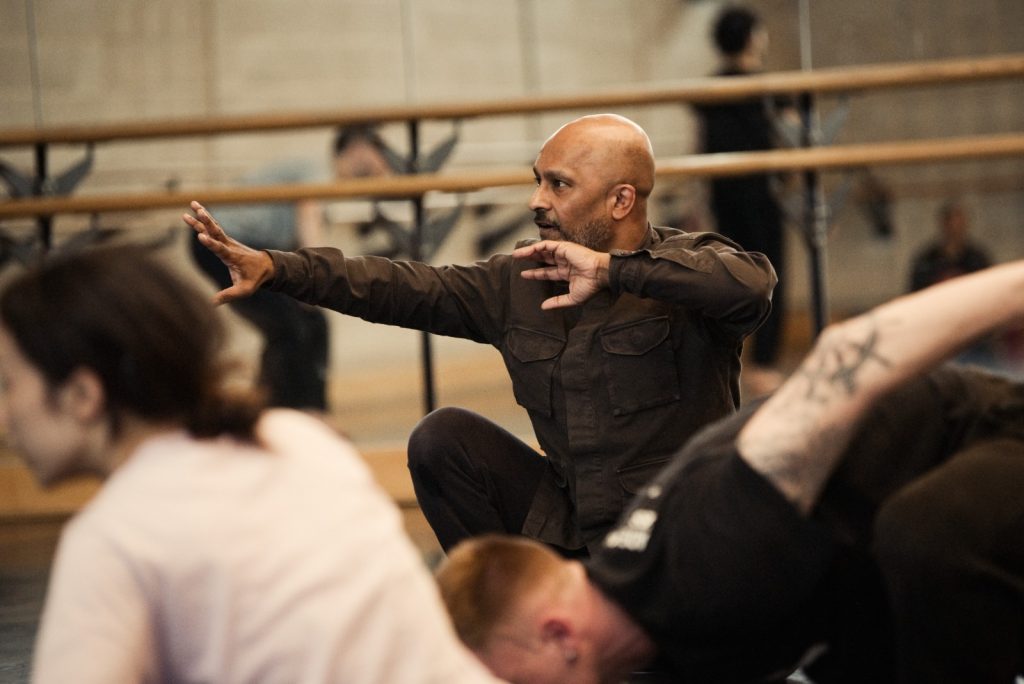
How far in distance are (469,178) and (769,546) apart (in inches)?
95.5

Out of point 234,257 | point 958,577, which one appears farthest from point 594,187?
point 958,577

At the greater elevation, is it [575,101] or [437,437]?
[575,101]

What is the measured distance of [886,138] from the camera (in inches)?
308

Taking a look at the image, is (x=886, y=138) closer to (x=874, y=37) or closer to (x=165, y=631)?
(x=874, y=37)

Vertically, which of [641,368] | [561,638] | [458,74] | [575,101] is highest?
[458,74]

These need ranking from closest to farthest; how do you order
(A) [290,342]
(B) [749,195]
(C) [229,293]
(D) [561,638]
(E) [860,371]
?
1. (E) [860,371]
2. (D) [561,638]
3. (C) [229,293]
4. (B) [749,195]
5. (A) [290,342]

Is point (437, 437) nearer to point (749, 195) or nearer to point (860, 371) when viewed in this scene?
point (860, 371)

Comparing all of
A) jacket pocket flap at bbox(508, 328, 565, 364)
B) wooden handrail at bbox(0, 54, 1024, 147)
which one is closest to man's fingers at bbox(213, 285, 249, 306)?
jacket pocket flap at bbox(508, 328, 565, 364)

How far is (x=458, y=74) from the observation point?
20.7 ft

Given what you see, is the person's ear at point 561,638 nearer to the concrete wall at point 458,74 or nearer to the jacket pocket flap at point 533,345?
the jacket pocket flap at point 533,345

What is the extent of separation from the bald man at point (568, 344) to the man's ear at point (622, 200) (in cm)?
1

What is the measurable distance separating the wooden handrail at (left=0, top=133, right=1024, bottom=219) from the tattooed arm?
233 centimetres

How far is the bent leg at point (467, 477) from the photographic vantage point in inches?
90.4

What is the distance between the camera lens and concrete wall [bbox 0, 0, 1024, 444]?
5.42 m
